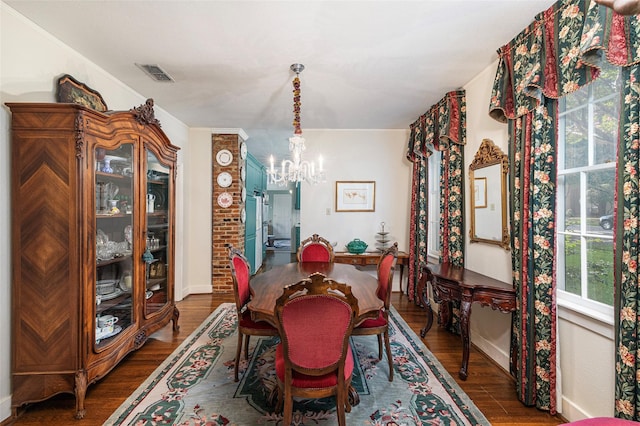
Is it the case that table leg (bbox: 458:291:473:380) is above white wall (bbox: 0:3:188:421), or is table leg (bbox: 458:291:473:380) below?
below

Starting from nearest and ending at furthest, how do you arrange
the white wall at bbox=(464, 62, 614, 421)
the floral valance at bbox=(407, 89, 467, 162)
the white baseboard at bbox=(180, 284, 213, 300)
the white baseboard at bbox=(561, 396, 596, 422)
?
1. the white wall at bbox=(464, 62, 614, 421)
2. the white baseboard at bbox=(561, 396, 596, 422)
3. the floral valance at bbox=(407, 89, 467, 162)
4. the white baseboard at bbox=(180, 284, 213, 300)

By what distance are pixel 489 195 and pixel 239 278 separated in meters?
2.40

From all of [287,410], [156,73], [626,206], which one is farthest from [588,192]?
[156,73]

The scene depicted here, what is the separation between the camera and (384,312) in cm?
235

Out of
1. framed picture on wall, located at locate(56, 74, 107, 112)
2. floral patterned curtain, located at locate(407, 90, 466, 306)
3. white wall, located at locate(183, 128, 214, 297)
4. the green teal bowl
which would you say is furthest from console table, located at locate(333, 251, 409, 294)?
framed picture on wall, located at locate(56, 74, 107, 112)

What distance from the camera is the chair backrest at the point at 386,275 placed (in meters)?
2.49

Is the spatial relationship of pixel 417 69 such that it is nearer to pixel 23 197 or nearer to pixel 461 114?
pixel 461 114

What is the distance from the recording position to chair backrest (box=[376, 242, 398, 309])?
249 centimetres

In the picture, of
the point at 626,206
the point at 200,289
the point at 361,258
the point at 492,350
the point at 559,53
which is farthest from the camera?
the point at 200,289

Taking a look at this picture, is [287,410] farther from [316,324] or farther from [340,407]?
[316,324]

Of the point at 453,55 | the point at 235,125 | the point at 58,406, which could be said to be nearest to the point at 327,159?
the point at 235,125

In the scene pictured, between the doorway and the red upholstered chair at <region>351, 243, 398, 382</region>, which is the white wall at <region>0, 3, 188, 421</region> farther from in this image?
the doorway

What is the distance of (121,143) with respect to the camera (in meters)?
2.34

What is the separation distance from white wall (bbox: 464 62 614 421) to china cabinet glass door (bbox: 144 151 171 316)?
3211mm
